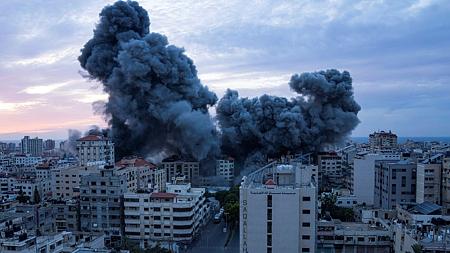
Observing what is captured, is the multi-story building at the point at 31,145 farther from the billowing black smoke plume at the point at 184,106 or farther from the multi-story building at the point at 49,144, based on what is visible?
the billowing black smoke plume at the point at 184,106

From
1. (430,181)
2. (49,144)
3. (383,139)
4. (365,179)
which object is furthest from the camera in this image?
(49,144)

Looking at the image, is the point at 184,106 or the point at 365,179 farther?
the point at 184,106

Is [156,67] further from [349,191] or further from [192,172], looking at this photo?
[349,191]

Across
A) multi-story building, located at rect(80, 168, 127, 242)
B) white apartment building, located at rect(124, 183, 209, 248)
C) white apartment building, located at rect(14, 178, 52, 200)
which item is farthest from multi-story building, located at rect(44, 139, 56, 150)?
white apartment building, located at rect(124, 183, 209, 248)

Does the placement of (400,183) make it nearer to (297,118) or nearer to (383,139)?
(297,118)

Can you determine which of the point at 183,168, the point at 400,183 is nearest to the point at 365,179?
the point at 400,183

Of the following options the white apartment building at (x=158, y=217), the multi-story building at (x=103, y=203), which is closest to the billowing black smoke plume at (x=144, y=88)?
the multi-story building at (x=103, y=203)
